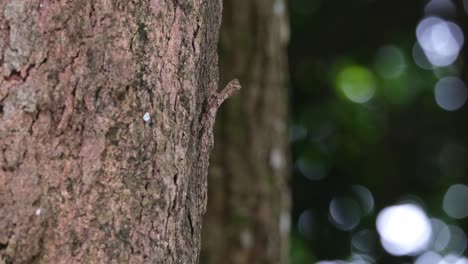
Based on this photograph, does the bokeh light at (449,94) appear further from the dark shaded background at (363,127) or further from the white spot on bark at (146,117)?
the white spot on bark at (146,117)

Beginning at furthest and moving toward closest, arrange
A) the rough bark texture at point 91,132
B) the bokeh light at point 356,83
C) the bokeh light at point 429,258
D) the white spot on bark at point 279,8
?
the bokeh light at point 429,258 → the bokeh light at point 356,83 → the white spot on bark at point 279,8 → the rough bark texture at point 91,132

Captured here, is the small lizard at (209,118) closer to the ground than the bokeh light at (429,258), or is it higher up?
closer to the ground

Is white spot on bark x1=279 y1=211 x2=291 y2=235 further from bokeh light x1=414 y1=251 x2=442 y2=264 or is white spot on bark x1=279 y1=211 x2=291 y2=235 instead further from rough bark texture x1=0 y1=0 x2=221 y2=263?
bokeh light x1=414 y1=251 x2=442 y2=264

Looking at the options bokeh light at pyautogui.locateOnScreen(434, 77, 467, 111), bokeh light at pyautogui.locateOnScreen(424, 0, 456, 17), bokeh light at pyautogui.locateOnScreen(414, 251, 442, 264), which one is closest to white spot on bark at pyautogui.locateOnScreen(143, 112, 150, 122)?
bokeh light at pyautogui.locateOnScreen(434, 77, 467, 111)

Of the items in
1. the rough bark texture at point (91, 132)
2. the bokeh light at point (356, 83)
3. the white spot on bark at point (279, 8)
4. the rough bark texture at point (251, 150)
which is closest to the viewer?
the rough bark texture at point (91, 132)

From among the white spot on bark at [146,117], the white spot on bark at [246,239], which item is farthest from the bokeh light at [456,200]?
the white spot on bark at [146,117]

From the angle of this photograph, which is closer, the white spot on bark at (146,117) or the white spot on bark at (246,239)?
the white spot on bark at (146,117)
